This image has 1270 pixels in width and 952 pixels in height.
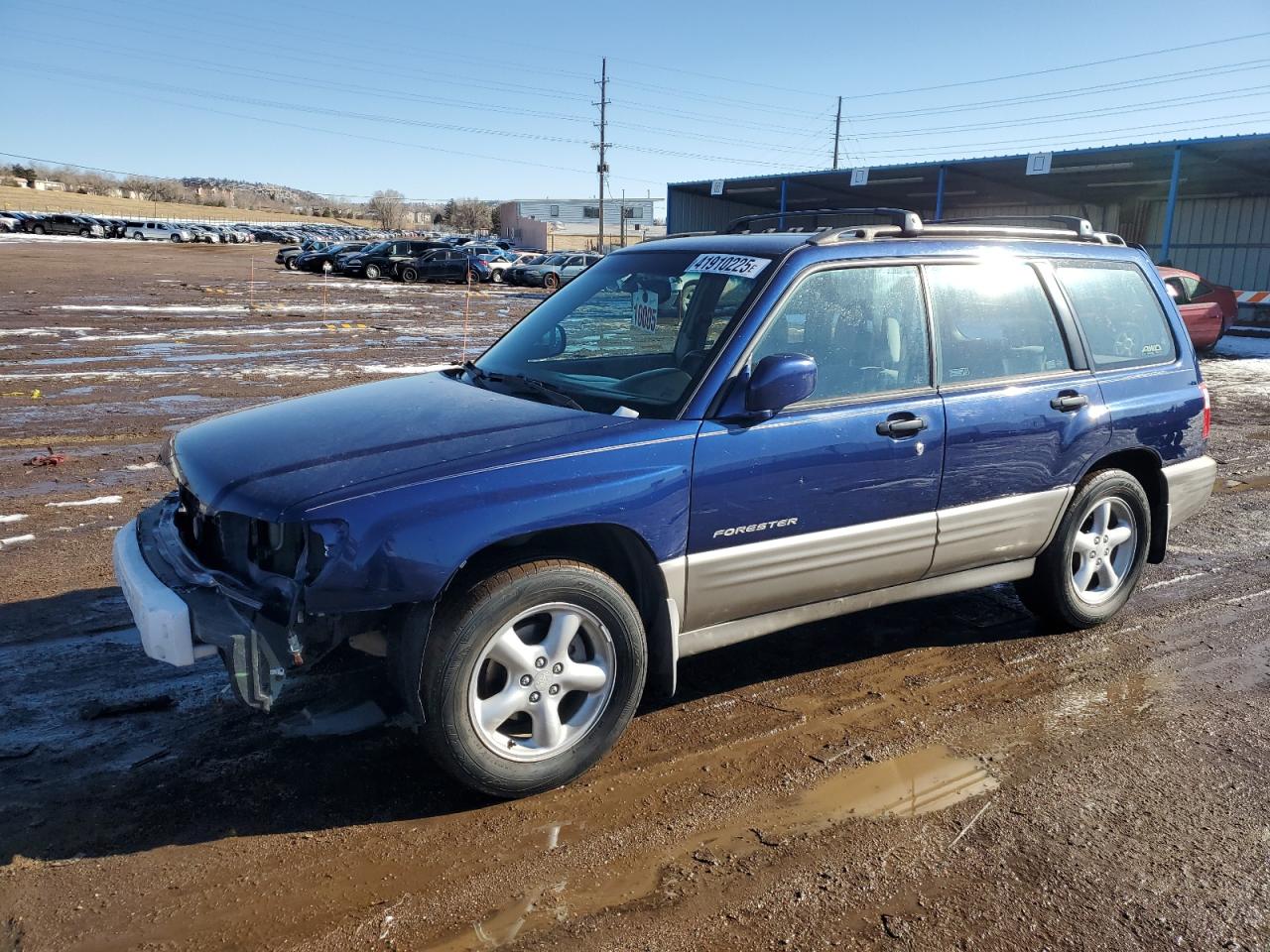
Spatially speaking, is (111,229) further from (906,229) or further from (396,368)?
(906,229)

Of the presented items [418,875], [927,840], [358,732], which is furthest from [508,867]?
[927,840]

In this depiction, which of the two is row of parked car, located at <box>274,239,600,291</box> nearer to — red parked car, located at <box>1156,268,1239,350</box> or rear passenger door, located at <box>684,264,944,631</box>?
red parked car, located at <box>1156,268,1239,350</box>

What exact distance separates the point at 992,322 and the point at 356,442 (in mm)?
2844

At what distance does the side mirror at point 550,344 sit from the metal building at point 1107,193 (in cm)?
2463

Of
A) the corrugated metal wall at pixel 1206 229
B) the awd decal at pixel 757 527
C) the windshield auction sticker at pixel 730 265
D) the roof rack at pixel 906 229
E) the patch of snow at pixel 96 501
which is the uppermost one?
the corrugated metal wall at pixel 1206 229

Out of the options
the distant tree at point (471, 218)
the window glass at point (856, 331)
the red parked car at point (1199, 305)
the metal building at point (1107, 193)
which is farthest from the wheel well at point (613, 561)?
the distant tree at point (471, 218)

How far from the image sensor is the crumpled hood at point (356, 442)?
10.4 feet

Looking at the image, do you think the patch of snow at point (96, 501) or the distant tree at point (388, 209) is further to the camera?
the distant tree at point (388, 209)

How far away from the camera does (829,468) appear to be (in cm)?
391

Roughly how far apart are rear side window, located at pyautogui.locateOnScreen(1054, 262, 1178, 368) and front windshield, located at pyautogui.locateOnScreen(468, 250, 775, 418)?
1854 mm

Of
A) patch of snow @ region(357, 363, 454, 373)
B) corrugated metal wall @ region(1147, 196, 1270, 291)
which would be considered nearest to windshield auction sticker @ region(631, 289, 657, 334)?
patch of snow @ region(357, 363, 454, 373)

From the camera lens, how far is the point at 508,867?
9.98ft

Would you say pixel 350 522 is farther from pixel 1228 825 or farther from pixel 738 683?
pixel 1228 825

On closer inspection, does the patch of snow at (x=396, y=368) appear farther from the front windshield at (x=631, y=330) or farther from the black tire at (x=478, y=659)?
the black tire at (x=478, y=659)
